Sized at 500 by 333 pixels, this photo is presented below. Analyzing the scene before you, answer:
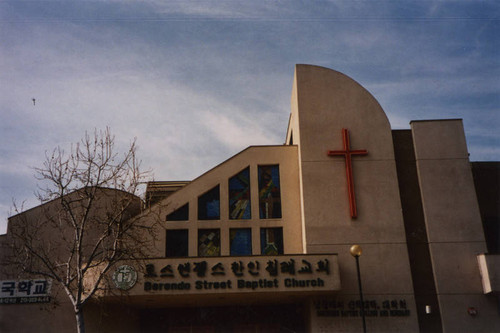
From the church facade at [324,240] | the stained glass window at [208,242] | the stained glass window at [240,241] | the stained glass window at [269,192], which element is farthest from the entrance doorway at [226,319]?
the stained glass window at [269,192]

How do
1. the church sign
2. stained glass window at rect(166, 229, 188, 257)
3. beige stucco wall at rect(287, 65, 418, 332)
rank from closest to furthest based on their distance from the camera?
the church sign
beige stucco wall at rect(287, 65, 418, 332)
stained glass window at rect(166, 229, 188, 257)

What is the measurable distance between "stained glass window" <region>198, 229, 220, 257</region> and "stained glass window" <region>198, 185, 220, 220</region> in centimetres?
82

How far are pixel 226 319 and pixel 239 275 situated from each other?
492cm

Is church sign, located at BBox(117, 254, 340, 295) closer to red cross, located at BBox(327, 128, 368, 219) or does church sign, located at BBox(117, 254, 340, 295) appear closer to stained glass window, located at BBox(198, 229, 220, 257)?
stained glass window, located at BBox(198, 229, 220, 257)

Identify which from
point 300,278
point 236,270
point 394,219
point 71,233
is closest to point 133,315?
point 71,233

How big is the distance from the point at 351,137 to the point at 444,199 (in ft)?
20.4

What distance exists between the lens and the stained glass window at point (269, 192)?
27.4 metres

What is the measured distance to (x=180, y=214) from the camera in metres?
27.3

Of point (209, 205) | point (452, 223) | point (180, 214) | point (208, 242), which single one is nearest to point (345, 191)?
point (452, 223)

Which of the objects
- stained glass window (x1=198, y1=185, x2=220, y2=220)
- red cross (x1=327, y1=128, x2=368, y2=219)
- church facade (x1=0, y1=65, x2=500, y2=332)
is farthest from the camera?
stained glass window (x1=198, y1=185, x2=220, y2=220)

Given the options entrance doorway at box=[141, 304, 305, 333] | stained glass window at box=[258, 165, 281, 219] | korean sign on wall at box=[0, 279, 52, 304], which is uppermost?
Result: stained glass window at box=[258, 165, 281, 219]

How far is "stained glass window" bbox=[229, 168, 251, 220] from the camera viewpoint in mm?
27406

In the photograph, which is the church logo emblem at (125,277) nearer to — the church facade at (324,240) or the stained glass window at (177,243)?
the church facade at (324,240)

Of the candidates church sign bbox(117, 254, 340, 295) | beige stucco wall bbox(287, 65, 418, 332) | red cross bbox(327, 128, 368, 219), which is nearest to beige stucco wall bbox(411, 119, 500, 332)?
beige stucco wall bbox(287, 65, 418, 332)
